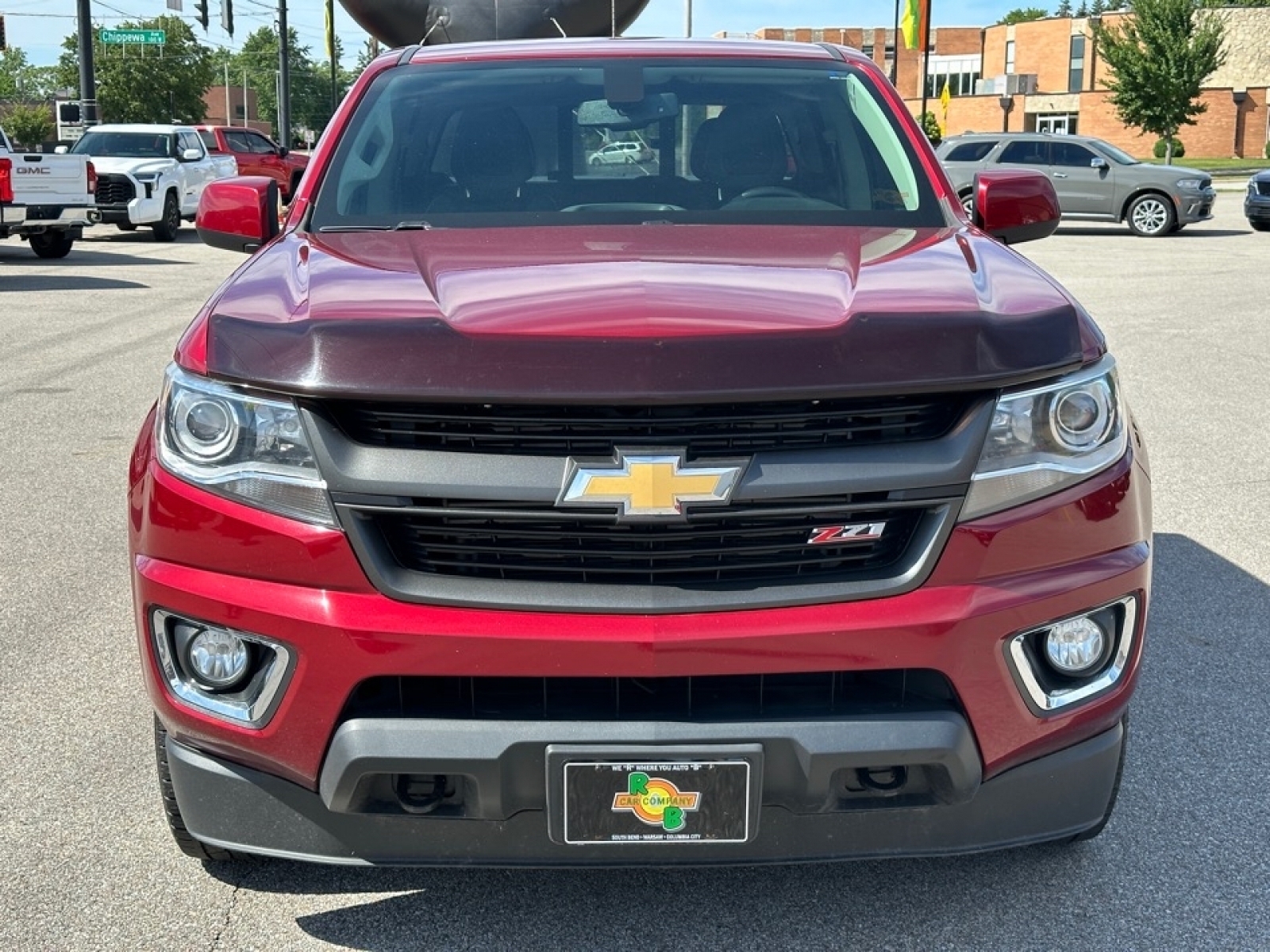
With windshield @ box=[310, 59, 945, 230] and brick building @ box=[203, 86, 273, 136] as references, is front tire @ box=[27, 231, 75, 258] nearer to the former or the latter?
windshield @ box=[310, 59, 945, 230]

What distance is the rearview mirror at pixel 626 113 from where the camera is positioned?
418 centimetres

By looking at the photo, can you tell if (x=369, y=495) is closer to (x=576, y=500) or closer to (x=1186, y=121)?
(x=576, y=500)

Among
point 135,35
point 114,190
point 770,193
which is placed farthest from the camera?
point 135,35

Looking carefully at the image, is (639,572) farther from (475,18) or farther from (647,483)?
(475,18)

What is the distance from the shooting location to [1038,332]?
2.70 m

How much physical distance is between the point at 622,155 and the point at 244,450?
Result: 1.81 meters

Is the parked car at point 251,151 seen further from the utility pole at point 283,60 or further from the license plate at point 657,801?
the license plate at point 657,801

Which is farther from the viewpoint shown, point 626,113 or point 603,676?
point 626,113

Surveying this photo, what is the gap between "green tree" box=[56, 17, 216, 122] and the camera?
298 feet

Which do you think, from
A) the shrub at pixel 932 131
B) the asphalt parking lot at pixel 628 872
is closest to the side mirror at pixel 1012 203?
the asphalt parking lot at pixel 628 872

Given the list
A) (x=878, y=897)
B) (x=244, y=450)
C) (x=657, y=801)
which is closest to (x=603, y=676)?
(x=657, y=801)

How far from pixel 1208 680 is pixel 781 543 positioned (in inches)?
91.6

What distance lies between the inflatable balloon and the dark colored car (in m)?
7.73

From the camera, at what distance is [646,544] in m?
2.56
